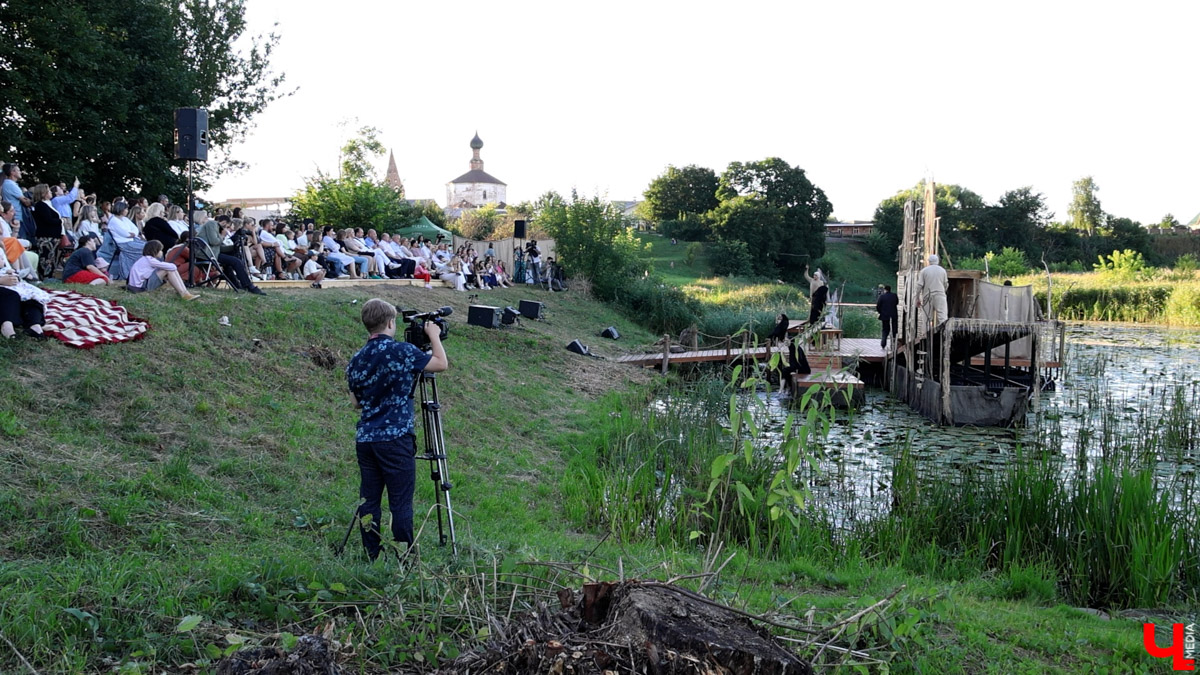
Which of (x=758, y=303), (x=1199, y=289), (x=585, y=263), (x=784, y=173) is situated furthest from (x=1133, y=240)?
(x=585, y=263)

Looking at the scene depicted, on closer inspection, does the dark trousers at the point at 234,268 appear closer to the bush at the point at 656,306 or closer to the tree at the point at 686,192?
the bush at the point at 656,306

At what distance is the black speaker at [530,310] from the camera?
20.6m

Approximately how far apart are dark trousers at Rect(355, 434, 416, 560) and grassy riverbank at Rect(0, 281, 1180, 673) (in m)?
0.27

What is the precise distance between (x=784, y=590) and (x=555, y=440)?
232 inches

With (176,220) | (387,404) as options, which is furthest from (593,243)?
(387,404)

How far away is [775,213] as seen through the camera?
63688 millimetres

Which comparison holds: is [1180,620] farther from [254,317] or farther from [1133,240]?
[1133,240]

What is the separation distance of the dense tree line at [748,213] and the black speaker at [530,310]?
124 ft

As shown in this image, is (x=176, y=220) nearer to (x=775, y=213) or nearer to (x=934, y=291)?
(x=934, y=291)

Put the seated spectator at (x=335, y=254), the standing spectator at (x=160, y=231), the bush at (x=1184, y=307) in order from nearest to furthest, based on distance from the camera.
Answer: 1. the standing spectator at (x=160, y=231)
2. the seated spectator at (x=335, y=254)
3. the bush at (x=1184, y=307)

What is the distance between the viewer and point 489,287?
2425cm

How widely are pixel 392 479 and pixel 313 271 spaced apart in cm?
1188

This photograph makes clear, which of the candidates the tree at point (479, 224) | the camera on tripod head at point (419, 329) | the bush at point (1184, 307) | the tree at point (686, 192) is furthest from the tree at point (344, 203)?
the tree at point (686, 192)

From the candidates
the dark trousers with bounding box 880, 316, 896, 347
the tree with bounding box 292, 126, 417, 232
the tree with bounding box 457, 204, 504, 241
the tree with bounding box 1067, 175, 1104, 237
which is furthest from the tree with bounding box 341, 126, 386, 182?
the tree with bounding box 1067, 175, 1104, 237
